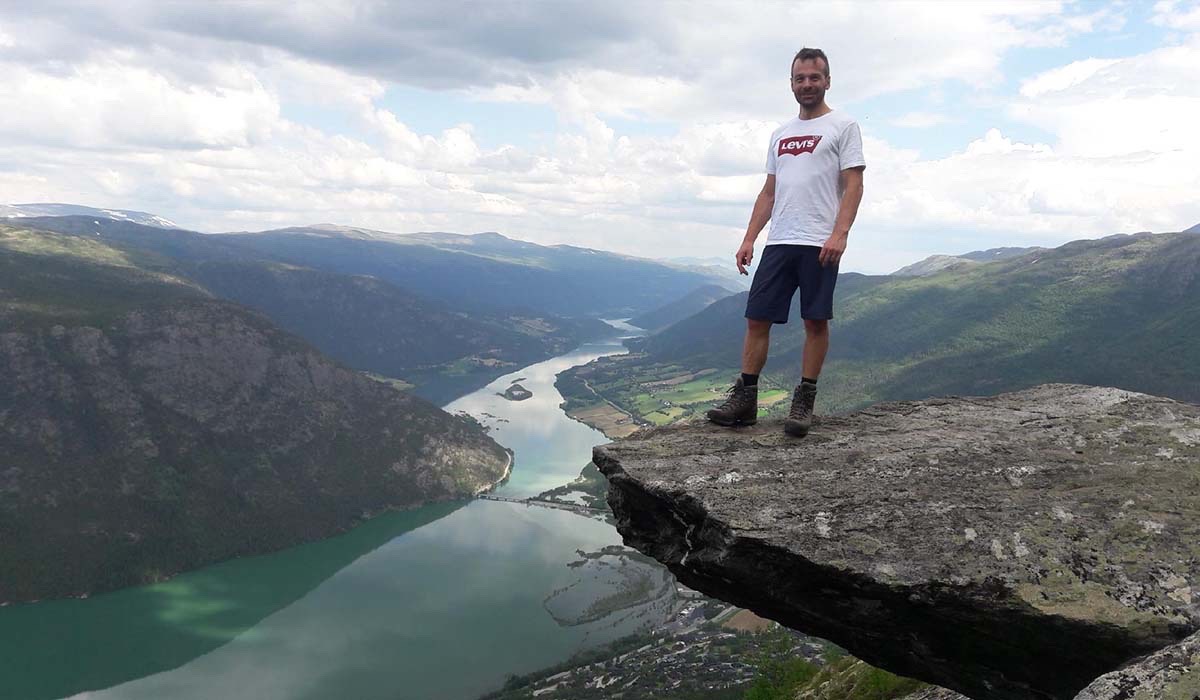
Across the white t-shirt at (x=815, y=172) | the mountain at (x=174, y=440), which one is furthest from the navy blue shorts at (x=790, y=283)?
the mountain at (x=174, y=440)

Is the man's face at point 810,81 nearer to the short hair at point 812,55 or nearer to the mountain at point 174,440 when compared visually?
the short hair at point 812,55

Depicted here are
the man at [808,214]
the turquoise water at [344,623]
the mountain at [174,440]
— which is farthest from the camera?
the mountain at [174,440]

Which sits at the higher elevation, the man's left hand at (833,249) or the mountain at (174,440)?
the man's left hand at (833,249)

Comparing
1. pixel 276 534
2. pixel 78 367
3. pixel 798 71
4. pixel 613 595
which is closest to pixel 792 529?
pixel 798 71

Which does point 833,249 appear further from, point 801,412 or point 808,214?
point 801,412

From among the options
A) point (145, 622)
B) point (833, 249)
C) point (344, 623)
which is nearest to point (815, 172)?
point (833, 249)
